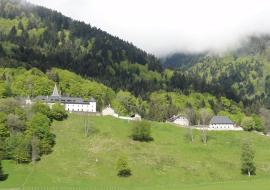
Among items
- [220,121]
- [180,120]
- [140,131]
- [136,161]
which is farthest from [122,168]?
[180,120]

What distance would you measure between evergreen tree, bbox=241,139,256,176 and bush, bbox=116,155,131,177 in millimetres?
27656

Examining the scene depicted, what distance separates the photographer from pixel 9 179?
169ft

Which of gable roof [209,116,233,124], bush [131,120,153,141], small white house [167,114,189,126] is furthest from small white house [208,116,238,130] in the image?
bush [131,120,153,141]

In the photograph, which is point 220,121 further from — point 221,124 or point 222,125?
point 222,125

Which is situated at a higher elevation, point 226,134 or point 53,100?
point 53,100

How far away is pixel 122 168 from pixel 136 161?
26.0 feet

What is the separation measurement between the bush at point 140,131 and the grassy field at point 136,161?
2297mm

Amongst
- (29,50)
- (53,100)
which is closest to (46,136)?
(53,100)

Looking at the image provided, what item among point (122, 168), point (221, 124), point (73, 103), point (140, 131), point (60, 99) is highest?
point (60, 99)

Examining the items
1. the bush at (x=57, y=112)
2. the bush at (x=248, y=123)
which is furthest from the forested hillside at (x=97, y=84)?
the bush at (x=57, y=112)

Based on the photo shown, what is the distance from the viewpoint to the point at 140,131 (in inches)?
2931

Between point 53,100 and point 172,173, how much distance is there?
2224 inches

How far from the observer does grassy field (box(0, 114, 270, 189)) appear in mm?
52844

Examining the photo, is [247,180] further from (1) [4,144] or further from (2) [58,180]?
(1) [4,144]
